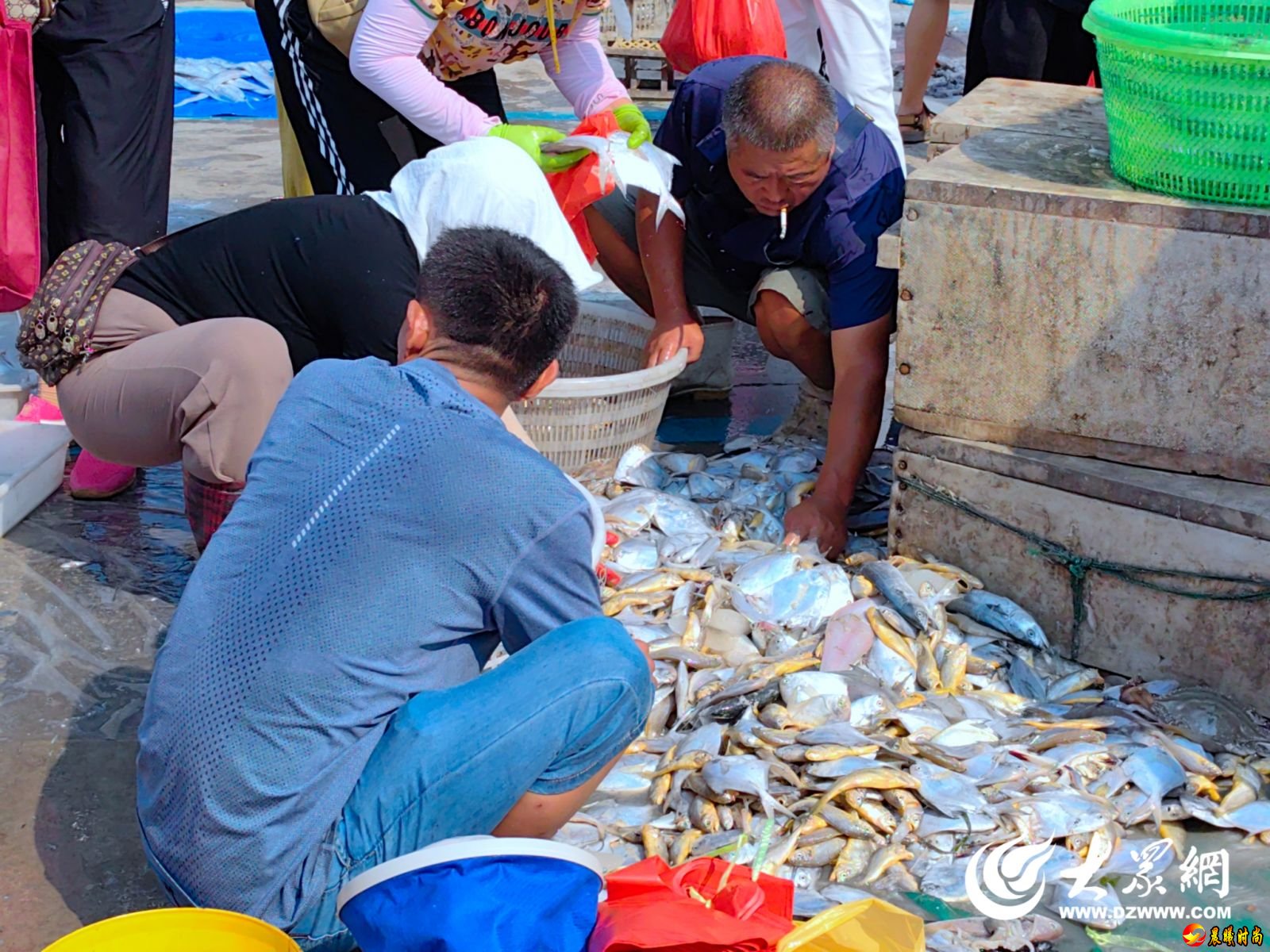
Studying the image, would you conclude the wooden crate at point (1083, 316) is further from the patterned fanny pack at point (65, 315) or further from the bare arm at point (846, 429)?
the patterned fanny pack at point (65, 315)

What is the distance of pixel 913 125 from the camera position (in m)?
7.86

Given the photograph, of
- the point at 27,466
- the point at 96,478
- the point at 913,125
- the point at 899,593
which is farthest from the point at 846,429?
the point at 913,125

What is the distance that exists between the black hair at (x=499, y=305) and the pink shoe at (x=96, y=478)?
2.18m

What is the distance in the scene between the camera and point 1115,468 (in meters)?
3.41

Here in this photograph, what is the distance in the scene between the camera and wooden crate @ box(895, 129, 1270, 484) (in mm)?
3178

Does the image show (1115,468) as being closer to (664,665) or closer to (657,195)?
(664,665)

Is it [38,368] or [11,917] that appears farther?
[38,368]

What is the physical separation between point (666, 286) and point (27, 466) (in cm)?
199

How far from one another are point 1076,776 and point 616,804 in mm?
971

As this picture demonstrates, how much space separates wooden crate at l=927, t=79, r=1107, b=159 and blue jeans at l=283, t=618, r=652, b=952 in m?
2.19

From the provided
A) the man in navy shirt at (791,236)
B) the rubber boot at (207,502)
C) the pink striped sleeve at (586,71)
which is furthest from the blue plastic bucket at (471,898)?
the pink striped sleeve at (586,71)

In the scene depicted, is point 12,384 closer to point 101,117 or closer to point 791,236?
point 101,117

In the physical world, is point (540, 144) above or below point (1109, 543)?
above

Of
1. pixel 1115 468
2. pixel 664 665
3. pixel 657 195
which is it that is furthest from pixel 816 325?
pixel 664 665
